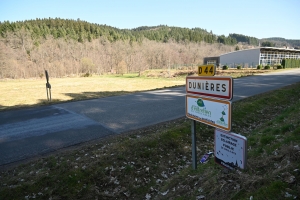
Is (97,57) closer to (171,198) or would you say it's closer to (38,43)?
(38,43)

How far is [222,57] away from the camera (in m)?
61.6

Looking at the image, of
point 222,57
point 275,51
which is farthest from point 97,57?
point 275,51

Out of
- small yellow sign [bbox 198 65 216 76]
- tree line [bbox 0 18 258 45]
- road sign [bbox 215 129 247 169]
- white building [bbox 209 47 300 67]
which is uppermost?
tree line [bbox 0 18 258 45]

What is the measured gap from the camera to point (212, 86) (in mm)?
2879

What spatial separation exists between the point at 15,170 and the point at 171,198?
140 inches

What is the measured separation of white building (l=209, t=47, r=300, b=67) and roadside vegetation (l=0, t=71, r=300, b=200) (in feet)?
172

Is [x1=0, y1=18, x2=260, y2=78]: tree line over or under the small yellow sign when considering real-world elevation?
over

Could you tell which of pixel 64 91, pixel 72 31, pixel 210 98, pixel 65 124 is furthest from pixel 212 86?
pixel 72 31

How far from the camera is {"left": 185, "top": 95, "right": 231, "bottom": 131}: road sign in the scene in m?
2.63

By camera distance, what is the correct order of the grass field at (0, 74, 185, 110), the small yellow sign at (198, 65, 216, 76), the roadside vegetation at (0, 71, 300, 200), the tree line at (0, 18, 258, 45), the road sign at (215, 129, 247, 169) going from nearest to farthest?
the road sign at (215, 129, 247, 169), the roadside vegetation at (0, 71, 300, 200), the small yellow sign at (198, 65, 216, 76), the grass field at (0, 74, 185, 110), the tree line at (0, 18, 258, 45)

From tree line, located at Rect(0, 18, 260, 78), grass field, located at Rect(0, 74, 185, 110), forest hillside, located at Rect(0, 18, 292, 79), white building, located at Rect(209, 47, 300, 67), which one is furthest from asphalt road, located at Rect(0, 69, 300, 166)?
white building, located at Rect(209, 47, 300, 67)

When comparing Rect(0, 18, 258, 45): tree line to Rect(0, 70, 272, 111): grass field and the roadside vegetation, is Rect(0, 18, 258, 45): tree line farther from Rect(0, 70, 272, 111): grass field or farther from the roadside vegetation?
the roadside vegetation

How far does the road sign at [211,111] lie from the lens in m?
2.63

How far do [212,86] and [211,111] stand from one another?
1.24 feet
